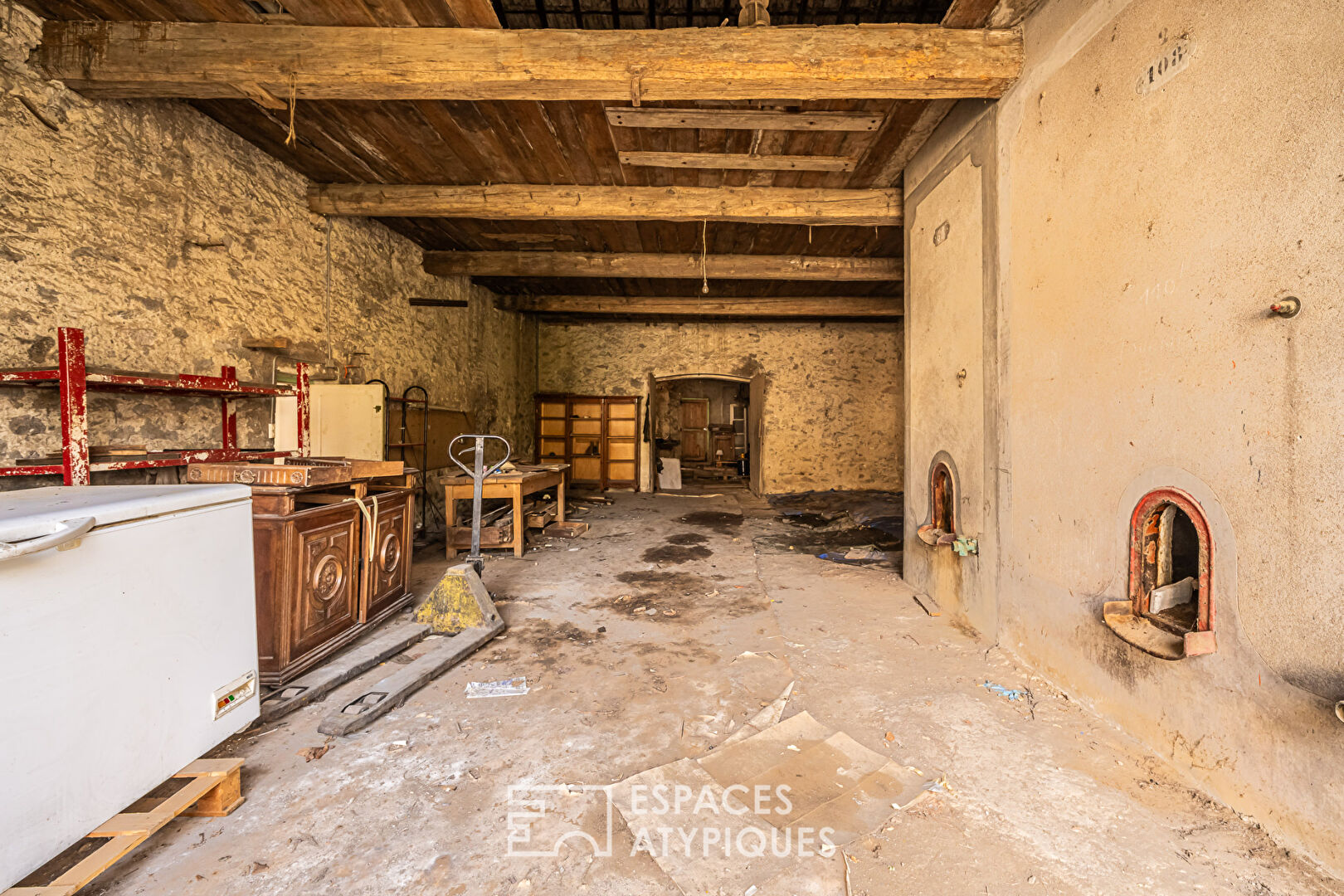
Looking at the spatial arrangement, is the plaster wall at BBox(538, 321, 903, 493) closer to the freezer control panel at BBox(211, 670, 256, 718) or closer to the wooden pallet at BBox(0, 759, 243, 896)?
the freezer control panel at BBox(211, 670, 256, 718)

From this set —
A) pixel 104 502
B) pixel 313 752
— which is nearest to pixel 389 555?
pixel 313 752

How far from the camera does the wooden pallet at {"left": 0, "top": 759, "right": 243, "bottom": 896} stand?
1.25 m

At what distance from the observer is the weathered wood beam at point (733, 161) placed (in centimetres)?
401

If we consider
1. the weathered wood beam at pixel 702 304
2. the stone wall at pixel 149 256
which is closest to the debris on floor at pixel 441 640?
the stone wall at pixel 149 256

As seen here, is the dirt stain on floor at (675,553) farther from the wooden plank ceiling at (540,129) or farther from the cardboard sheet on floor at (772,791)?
the wooden plank ceiling at (540,129)

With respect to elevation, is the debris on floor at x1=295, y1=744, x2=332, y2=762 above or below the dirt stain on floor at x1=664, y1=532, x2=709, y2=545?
below

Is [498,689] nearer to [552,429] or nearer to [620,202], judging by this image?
[620,202]

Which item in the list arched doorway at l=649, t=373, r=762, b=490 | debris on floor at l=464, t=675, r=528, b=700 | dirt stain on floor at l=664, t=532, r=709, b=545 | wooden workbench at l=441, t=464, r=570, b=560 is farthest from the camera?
arched doorway at l=649, t=373, r=762, b=490

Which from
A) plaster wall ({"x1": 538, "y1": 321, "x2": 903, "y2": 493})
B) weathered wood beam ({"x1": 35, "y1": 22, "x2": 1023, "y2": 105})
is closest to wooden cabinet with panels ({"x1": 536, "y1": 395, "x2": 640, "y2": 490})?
plaster wall ({"x1": 538, "y1": 321, "x2": 903, "y2": 493})

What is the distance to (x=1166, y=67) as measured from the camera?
190cm

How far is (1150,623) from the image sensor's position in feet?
6.68

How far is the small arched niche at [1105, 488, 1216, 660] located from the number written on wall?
1520 millimetres

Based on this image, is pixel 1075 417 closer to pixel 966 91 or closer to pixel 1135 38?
pixel 1135 38

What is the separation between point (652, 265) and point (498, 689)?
17.3ft
